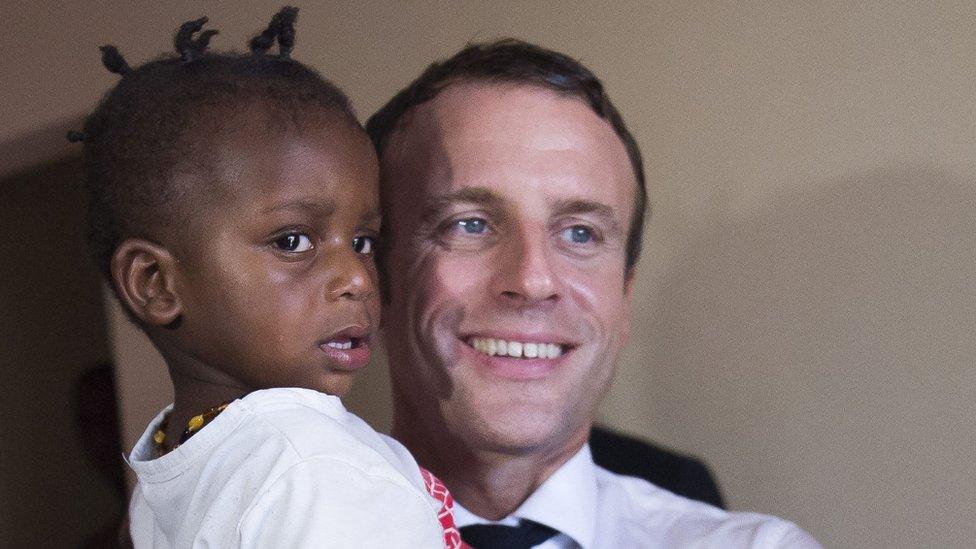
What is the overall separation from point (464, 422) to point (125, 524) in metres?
0.68

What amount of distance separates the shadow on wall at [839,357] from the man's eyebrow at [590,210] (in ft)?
1.94

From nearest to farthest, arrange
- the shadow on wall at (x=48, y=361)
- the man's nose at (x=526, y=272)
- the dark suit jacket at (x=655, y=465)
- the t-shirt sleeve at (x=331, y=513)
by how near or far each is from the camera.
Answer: the t-shirt sleeve at (x=331, y=513), the man's nose at (x=526, y=272), the dark suit jacket at (x=655, y=465), the shadow on wall at (x=48, y=361)

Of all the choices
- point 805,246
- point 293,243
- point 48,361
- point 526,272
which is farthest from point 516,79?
point 48,361

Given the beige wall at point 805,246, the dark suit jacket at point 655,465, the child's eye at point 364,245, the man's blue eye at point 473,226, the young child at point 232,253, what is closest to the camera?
the young child at point 232,253

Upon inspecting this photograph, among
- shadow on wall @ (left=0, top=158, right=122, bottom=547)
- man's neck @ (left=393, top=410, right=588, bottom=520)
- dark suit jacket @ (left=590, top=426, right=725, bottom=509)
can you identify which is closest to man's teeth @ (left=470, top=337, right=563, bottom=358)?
man's neck @ (left=393, top=410, right=588, bottom=520)

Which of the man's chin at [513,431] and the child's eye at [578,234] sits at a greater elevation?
the child's eye at [578,234]

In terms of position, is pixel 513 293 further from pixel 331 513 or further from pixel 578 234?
pixel 331 513

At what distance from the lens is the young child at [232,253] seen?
1.09 m

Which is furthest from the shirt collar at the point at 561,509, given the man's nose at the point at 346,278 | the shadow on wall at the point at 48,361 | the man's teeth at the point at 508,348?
the shadow on wall at the point at 48,361

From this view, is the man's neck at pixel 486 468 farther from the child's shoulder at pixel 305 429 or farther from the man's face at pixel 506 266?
the child's shoulder at pixel 305 429

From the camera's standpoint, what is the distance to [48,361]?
444 centimetres

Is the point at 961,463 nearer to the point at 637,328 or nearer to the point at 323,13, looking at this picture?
the point at 637,328

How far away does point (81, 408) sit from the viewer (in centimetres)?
432

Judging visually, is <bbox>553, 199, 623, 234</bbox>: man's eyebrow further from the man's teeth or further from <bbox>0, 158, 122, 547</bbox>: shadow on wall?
<bbox>0, 158, 122, 547</bbox>: shadow on wall
